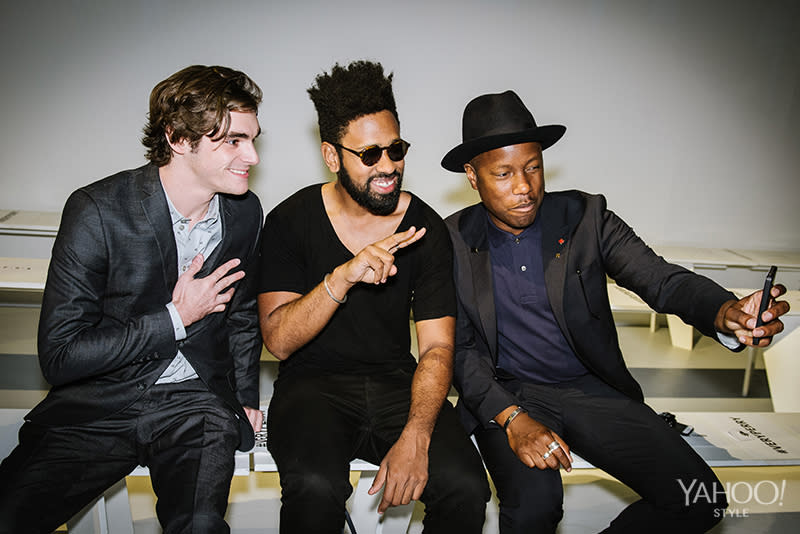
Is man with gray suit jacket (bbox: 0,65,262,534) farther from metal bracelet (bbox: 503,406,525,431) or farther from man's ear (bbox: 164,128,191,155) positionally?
metal bracelet (bbox: 503,406,525,431)

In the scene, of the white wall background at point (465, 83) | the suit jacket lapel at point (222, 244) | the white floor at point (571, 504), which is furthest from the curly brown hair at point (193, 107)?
the white wall background at point (465, 83)

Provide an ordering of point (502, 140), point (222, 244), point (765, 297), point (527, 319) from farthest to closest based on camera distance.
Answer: point (527, 319) < point (502, 140) < point (222, 244) < point (765, 297)

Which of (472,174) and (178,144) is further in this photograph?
(472,174)

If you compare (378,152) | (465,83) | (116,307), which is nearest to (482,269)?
(378,152)

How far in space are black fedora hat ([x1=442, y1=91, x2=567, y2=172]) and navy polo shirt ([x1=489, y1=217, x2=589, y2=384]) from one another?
1.11ft

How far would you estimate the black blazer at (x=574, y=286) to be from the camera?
7.71ft

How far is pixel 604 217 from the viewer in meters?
2.44

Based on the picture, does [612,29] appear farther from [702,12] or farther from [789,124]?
[789,124]

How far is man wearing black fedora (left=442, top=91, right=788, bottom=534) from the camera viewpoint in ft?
7.07

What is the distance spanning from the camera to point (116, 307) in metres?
2.06

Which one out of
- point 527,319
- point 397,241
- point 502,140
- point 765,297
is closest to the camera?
point 765,297

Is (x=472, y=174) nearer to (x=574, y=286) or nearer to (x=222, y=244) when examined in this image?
(x=574, y=286)

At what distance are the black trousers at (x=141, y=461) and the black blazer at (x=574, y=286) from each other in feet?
2.80

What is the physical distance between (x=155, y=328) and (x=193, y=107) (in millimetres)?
670
